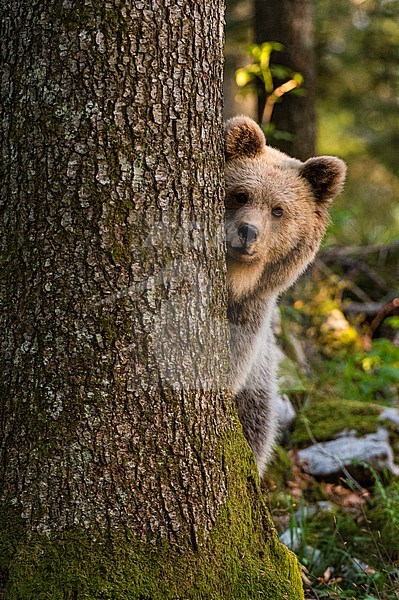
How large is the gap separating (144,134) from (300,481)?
A: 3495 millimetres

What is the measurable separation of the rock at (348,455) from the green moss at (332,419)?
96 mm

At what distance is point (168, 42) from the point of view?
267cm

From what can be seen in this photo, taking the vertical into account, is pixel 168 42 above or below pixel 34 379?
above

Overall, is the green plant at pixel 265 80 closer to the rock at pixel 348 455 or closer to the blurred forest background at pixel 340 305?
the blurred forest background at pixel 340 305

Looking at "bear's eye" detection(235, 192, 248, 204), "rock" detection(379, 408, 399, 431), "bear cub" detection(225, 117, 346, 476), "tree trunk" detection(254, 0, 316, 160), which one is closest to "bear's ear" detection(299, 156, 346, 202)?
"bear cub" detection(225, 117, 346, 476)

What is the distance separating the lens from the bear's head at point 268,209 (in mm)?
3803

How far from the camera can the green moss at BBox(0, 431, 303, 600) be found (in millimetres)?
2609

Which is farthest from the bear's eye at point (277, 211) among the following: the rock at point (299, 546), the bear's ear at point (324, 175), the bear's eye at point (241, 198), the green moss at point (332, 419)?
the green moss at point (332, 419)

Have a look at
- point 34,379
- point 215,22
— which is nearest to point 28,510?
point 34,379

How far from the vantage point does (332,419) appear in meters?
6.11

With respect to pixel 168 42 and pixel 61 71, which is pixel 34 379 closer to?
pixel 61 71

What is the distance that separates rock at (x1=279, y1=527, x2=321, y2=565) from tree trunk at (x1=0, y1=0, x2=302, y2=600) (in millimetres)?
1520

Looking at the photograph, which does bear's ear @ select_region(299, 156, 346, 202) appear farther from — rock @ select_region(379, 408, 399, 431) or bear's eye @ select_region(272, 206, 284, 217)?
rock @ select_region(379, 408, 399, 431)

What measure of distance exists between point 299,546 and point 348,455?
4.58 feet
